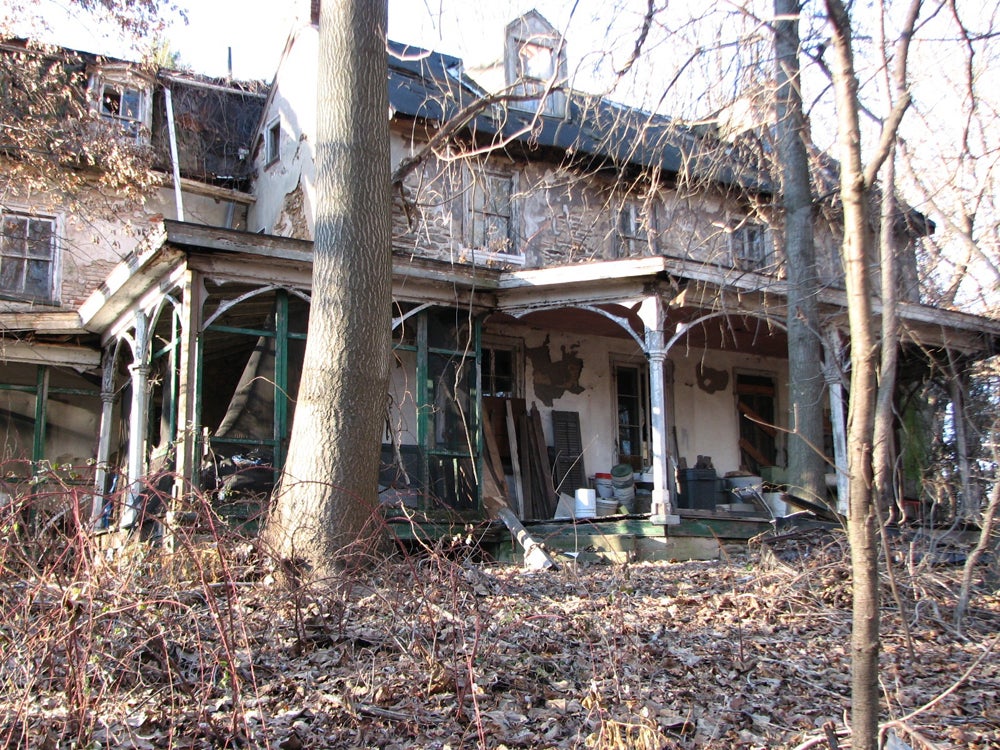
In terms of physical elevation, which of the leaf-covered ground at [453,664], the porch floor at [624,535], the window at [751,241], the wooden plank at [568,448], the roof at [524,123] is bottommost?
the leaf-covered ground at [453,664]

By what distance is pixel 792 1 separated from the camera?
10.3 meters

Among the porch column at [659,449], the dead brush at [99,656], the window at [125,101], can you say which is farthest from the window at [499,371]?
the dead brush at [99,656]

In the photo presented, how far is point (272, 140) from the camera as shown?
15.7 metres

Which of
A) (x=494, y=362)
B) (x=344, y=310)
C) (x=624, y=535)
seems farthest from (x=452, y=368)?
(x=344, y=310)

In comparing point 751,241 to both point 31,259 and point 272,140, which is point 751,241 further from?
point 31,259

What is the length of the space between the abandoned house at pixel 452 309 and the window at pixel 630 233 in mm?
57

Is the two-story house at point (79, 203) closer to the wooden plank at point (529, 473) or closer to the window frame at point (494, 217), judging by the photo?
the window frame at point (494, 217)

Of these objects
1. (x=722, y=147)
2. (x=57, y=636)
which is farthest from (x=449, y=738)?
(x=722, y=147)

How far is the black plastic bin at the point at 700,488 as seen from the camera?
40.3 feet

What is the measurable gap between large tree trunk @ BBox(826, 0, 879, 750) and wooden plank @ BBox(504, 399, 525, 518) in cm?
907

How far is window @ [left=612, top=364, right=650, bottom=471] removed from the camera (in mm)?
13984

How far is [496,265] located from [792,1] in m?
5.17

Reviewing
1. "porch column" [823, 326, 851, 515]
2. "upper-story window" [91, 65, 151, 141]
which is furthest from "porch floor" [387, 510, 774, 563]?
"upper-story window" [91, 65, 151, 141]

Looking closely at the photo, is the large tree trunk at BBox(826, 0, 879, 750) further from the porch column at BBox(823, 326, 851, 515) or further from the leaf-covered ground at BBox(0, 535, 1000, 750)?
the porch column at BBox(823, 326, 851, 515)
